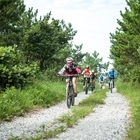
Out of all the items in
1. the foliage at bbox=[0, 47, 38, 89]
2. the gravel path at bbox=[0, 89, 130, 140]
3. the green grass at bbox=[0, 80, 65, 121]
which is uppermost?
the foliage at bbox=[0, 47, 38, 89]

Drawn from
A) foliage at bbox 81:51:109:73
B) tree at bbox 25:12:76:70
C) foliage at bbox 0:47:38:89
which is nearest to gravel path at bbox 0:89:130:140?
foliage at bbox 0:47:38:89

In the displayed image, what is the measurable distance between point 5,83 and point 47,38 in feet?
63.0

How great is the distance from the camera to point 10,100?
491 inches

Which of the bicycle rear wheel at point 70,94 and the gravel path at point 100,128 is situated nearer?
the gravel path at point 100,128

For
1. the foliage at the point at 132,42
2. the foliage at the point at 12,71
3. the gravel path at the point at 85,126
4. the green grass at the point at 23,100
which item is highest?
the foliage at the point at 132,42

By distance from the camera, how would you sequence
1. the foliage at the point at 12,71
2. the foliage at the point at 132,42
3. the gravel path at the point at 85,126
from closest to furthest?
1. the gravel path at the point at 85,126
2. the foliage at the point at 12,71
3. the foliage at the point at 132,42

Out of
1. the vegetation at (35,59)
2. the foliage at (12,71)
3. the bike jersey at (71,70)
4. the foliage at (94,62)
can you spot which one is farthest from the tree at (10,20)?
the foliage at (94,62)

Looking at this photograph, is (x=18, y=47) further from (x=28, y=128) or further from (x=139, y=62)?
(x=28, y=128)

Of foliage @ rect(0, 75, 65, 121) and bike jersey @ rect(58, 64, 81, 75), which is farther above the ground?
bike jersey @ rect(58, 64, 81, 75)

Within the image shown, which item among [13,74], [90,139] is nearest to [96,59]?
[13,74]

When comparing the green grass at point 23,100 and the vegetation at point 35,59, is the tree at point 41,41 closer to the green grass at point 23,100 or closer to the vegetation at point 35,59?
the vegetation at point 35,59

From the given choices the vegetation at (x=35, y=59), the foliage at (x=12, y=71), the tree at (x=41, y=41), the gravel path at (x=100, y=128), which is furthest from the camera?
the tree at (x=41, y=41)

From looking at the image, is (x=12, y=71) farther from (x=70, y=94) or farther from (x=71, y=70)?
(x=70, y=94)

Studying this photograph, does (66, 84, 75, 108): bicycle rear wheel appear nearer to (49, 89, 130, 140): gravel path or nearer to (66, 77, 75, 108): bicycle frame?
(66, 77, 75, 108): bicycle frame
